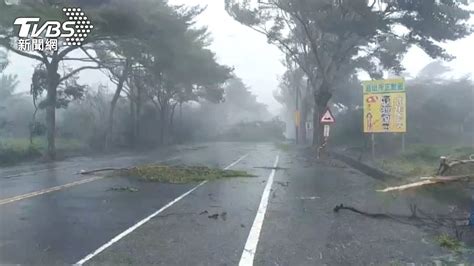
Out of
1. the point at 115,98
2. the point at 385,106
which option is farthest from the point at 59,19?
the point at 115,98

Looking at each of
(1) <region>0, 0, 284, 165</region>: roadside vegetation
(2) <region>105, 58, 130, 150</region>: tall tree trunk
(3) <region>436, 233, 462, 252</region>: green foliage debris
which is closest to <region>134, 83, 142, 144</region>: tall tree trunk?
(1) <region>0, 0, 284, 165</region>: roadside vegetation

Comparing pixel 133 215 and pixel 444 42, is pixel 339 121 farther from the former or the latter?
pixel 133 215

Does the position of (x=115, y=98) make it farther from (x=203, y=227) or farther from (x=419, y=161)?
(x=203, y=227)

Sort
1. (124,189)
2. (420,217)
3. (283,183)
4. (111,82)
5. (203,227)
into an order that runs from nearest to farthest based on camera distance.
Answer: (203,227) → (420,217) → (124,189) → (283,183) → (111,82)

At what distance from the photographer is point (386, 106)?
21078mm

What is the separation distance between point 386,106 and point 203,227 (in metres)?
14.8

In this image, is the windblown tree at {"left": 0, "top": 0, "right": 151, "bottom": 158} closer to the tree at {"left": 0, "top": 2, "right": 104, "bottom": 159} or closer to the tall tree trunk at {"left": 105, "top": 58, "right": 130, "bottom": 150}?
the tree at {"left": 0, "top": 2, "right": 104, "bottom": 159}

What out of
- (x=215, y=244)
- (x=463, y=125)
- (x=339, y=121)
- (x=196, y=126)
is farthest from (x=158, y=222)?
(x=196, y=126)

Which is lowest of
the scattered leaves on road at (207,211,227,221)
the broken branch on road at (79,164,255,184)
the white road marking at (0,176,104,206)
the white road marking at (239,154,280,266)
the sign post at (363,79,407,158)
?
the white road marking at (239,154,280,266)

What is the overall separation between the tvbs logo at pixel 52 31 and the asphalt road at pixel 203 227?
765 cm

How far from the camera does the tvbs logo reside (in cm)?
1893

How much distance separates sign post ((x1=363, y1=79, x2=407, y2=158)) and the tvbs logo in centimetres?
1305

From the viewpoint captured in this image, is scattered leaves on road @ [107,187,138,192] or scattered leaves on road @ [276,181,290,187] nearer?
scattered leaves on road @ [107,187,138,192]

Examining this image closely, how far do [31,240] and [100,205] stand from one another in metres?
3.17
